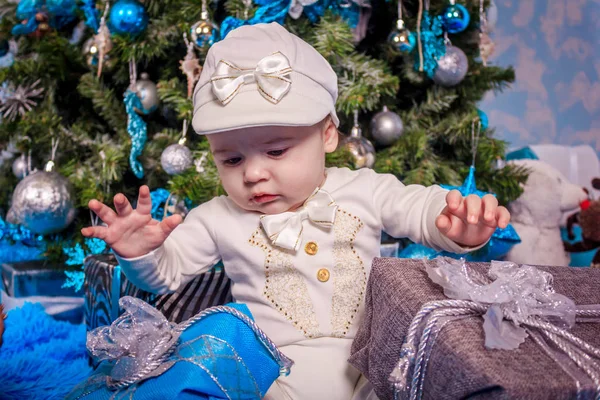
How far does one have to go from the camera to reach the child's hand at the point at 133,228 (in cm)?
79

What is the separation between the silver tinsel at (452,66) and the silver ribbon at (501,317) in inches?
38.4

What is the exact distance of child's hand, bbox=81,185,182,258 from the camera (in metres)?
0.79

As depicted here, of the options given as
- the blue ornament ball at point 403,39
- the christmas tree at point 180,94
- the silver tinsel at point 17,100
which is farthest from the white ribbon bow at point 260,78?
the silver tinsel at point 17,100

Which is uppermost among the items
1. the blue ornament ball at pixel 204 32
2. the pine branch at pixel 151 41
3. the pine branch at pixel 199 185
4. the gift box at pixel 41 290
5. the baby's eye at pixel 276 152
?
the blue ornament ball at pixel 204 32

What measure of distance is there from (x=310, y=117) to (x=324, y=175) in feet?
0.61

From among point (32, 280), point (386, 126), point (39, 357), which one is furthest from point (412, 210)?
point (32, 280)

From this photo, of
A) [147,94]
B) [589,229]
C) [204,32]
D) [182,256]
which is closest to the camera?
[182,256]

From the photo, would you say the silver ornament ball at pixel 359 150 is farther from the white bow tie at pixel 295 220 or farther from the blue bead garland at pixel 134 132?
the blue bead garland at pixel 134 132

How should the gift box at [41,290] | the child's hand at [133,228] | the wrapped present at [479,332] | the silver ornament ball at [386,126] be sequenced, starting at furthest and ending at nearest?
the gift box at [41,290]
the silver ornament ball at [386,126]
the child's hand at [133,228]
the wrapped present at [479,332]

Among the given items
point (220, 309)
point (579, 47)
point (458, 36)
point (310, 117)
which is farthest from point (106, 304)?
point (579, 47)

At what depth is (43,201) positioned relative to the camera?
1430 mm

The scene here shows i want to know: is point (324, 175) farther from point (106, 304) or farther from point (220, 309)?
point (106, 304)

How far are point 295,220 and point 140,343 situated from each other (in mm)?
318

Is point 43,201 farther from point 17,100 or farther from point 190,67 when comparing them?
point 190,67
